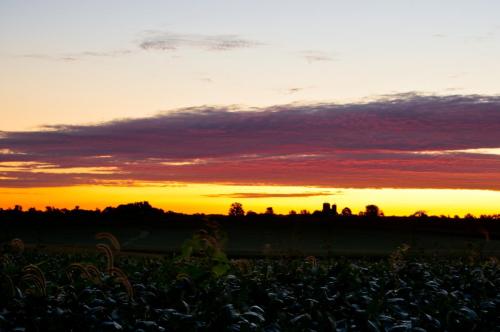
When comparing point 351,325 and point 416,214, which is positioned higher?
point 416,214

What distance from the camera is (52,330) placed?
6.87 meters

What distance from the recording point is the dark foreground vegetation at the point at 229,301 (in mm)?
7039

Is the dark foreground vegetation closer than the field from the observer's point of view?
Yes

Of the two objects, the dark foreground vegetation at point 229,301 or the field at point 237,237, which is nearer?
the dark foreground vegetation at point 229,301

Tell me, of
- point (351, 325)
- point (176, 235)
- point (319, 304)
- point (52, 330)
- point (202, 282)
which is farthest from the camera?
point (176, 235)

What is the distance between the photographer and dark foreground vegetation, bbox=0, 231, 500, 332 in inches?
277

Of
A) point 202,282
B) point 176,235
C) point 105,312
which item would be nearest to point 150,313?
point 105,312

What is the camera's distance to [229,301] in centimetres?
784

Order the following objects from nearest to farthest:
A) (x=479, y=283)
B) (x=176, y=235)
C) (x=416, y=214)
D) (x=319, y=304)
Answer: (x=319, y=304), (x=479, y=283), (x=416, y=214), (x=176, y=235)

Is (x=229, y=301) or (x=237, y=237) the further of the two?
(x=237, y=237)

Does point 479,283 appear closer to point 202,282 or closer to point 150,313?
point 202,282

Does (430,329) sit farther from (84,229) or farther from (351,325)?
(84,229)

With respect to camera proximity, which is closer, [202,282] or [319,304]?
[319,304]

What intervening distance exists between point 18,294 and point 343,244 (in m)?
46.5
